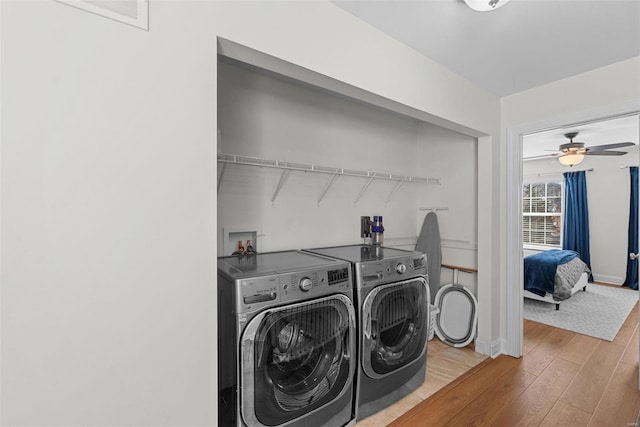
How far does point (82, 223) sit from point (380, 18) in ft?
5.61

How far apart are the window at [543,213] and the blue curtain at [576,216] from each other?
23 cm

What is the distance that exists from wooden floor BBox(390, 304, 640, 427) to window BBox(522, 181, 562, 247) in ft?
12.7

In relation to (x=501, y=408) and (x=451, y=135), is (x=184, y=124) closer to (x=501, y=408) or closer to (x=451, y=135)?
(x=501, y=408)

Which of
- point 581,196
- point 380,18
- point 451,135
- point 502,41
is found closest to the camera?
point 380,18

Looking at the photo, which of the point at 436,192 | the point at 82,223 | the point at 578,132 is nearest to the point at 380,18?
the point at 82,223

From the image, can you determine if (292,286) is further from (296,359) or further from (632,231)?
(632,231)

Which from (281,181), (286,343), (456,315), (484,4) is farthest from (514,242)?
(286,343)

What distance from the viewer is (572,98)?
2.31 meters

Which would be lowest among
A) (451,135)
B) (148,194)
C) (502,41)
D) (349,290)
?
(349,290)

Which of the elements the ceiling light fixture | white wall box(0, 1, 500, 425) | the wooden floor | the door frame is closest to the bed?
the wooden floor

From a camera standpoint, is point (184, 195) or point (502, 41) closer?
point (184, 195)

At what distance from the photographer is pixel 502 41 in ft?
6.04

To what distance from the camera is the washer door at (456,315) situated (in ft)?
9.17

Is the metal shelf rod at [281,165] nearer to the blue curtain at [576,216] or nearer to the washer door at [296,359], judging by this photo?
the washer door at [296,359]
